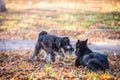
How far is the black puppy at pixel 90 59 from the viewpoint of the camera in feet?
33.4

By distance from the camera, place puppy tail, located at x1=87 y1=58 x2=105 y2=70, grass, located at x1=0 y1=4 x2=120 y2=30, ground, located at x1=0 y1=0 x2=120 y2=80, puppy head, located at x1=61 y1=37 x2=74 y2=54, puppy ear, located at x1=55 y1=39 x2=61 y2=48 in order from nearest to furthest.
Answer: ground, located at x1=0 y1=0 x2=120 y2=80
puppy tail, located at x1=87 y1=58 x2=105 y2=70
puppy head, located at x1=61 y1=37 x2=74 y2=54
puppy ear, located at x1=55 y1=39 x2=61 y2=48
grass, located at x1=0 y1=4 x2=120 y2=30

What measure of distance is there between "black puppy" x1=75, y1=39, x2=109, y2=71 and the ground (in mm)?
225

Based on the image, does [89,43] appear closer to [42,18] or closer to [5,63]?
[5,63]

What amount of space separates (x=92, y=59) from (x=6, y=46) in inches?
322

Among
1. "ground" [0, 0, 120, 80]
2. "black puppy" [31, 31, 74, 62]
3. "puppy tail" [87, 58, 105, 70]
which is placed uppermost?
"black puppy" [31, 31, 74, 62]

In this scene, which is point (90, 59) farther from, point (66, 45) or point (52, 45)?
point (52, 45)

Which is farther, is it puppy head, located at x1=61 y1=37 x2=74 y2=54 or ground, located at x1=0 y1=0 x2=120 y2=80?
puppy head, located at x1=61 y1=37 x2=74 y2=54

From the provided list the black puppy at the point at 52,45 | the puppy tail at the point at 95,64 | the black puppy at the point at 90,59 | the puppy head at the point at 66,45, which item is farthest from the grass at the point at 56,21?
the puppy tail at the point at 95,64

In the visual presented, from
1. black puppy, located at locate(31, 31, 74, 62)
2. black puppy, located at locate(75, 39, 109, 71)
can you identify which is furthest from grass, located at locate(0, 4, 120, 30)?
black puppy, located at locate(75, 39, 109, 71)

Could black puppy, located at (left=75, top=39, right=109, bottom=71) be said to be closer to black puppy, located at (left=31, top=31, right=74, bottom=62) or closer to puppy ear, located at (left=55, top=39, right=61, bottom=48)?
black puppy, located at (left=31, top=31, right=74, bottom=62)

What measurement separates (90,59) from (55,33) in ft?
36.2

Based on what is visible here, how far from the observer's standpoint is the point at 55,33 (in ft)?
69.8

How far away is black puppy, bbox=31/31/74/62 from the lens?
11.4 meters

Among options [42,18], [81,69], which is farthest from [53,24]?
[81,69]
